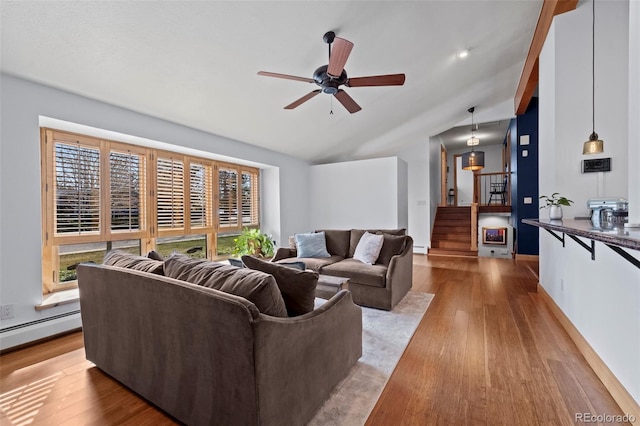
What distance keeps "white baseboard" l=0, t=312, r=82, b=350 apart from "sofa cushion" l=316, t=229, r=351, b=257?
127 inches

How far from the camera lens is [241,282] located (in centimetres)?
138

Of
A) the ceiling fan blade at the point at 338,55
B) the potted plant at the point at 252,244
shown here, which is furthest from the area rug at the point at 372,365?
the potted plant at the point at 252,244

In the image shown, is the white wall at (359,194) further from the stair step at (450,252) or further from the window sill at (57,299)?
the window sill at (57,299)

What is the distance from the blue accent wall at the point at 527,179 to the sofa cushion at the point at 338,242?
429cm

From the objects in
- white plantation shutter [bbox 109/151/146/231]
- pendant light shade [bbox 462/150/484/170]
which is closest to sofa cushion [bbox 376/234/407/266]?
white plantation shutter [bbox 109/151/146/231]

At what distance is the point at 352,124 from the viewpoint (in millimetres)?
5238

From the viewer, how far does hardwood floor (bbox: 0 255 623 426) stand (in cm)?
158

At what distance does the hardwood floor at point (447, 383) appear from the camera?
1.58 m

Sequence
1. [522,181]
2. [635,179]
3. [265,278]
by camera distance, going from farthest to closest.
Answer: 1. [522,181]
2. [635,179]
3. [265,278]

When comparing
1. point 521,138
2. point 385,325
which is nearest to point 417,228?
point 521,138

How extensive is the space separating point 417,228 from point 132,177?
6.59 m

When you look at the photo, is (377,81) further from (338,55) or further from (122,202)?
(122,202)

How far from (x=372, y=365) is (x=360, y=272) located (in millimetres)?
1281

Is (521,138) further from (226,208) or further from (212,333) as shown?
(212,333)
